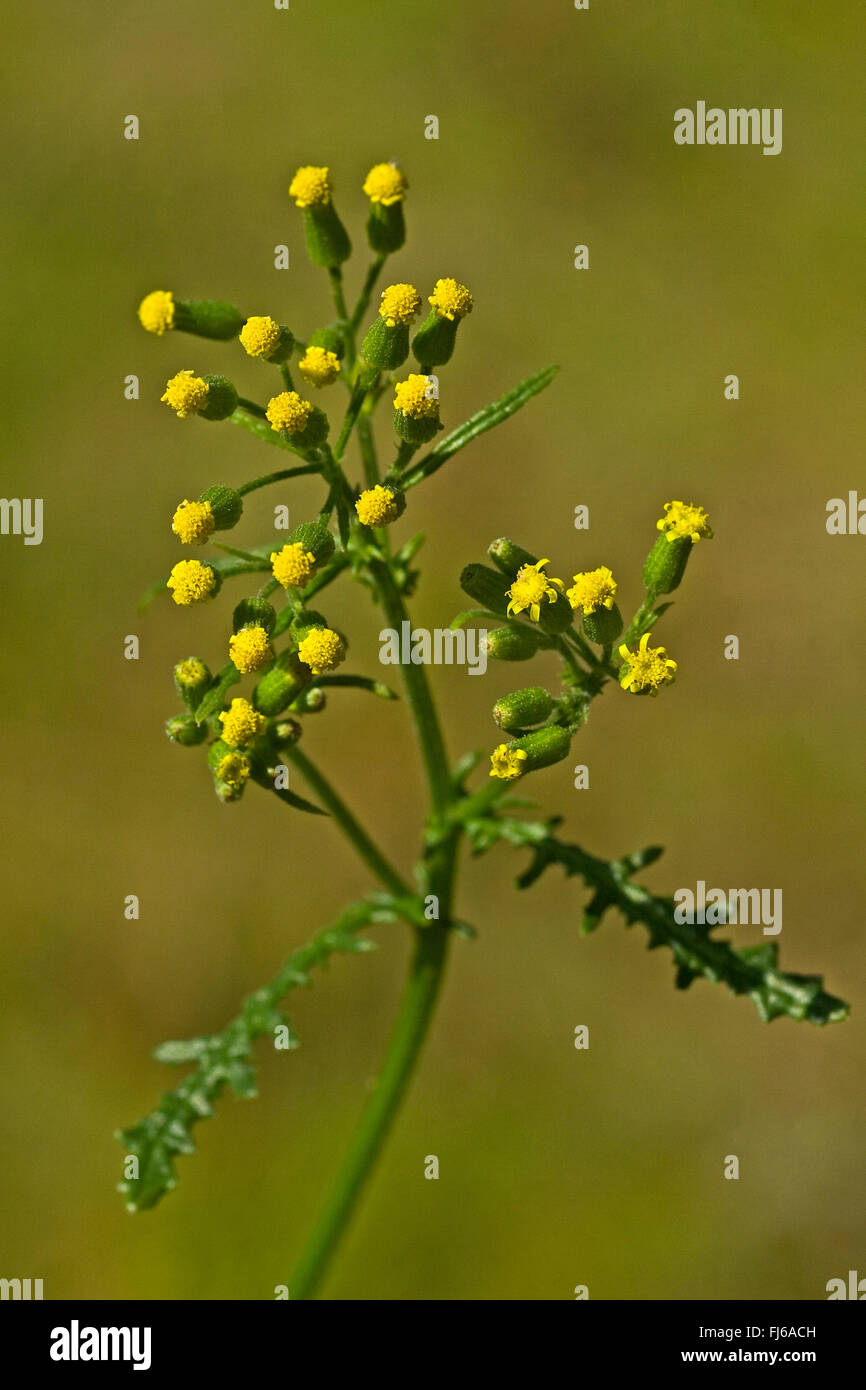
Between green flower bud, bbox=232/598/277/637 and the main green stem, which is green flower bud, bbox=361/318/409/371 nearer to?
green flower bud, bbox=232/598/277/637

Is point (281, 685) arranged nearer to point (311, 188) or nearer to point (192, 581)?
point (192, 581)

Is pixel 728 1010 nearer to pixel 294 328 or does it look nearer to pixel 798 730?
pixel 798 730

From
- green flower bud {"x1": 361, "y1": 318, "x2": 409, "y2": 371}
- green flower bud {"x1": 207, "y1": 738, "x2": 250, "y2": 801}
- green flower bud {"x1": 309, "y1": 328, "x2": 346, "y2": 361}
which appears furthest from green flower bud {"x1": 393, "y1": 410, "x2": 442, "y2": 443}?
green flower bud {"x1": 207, "y1": 738, "x2": 250, "y2": 801}

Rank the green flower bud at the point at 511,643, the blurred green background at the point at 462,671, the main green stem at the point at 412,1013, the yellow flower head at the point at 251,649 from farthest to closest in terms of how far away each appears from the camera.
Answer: the blurred green background at the point at 462,671 → the main green stem at the point at 412,1013 → the green flower bud at the point at 511,643 → the yellow flower head at the point at 251,649

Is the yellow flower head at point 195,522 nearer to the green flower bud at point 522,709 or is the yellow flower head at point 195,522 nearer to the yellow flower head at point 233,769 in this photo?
the yellow flower head at point 233,769

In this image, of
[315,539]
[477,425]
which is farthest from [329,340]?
[315,539]

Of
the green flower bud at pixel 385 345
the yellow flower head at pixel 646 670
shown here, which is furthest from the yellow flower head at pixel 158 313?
the yellow flower head at pixel 646 670

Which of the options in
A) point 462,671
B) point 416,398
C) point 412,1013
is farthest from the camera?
point 462,671
